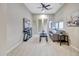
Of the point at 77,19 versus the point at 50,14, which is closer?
the point at 77,19

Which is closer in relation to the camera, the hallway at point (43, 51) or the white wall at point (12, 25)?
the hallway at point (43, 51)

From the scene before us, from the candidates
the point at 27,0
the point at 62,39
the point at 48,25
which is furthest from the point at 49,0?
the point at 48,25

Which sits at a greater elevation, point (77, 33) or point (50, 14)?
point (50, 14)

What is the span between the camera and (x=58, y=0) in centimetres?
298

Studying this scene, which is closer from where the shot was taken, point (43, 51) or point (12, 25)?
point (43, 51)

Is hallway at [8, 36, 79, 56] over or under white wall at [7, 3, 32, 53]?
under

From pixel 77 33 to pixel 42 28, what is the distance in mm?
6160

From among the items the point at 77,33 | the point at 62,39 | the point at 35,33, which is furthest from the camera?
the point at 35,33

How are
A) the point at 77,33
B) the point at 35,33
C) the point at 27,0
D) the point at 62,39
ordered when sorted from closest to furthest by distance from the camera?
the point at 27,0, the point at 77,33, the point at 62,39, the point at 35,33

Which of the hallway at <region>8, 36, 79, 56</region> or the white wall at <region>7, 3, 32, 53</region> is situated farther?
the white wall at <region>7, 3, 32, 53</region>

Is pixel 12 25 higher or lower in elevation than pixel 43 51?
higher

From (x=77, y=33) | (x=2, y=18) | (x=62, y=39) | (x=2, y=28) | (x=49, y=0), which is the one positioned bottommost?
(x=62, y=39)

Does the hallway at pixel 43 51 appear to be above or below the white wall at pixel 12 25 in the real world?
below

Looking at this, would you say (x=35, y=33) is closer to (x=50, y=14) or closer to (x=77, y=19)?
(x=50, y=14)
